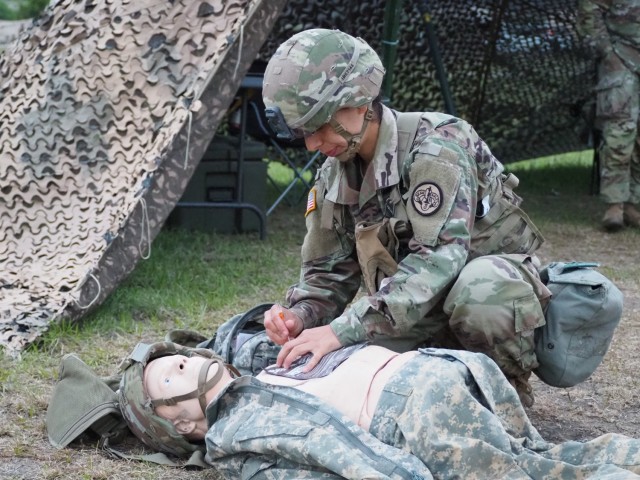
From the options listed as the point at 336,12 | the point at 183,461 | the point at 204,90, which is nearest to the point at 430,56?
the point at 336,12

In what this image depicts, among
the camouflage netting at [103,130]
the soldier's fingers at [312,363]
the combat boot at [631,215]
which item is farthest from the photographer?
the combat boot at [631,215]

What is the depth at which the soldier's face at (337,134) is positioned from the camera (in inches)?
110

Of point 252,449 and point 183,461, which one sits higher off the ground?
point 252,449

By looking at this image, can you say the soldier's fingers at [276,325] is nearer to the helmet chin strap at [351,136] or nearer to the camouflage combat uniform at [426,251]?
the camouflage combat uniform at [426,251]

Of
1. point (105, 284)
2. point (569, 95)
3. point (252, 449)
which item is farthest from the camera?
point (569, 95)

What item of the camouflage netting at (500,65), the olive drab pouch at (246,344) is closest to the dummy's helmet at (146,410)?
the olive drab pouch at (246,344)

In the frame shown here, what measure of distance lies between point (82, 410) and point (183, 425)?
1.19 feet

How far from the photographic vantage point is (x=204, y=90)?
14.5 feet

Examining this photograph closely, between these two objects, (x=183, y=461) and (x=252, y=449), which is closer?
(x=252, y=449)

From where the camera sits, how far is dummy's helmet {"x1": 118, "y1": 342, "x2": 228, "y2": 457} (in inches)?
107

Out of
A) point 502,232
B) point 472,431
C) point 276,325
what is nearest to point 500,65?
point 502,232

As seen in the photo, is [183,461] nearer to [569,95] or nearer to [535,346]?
[535,346]

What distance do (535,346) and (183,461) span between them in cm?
104

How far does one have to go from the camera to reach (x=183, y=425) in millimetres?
2750
